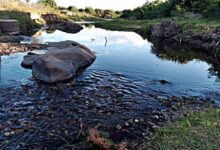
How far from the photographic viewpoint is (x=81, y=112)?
10.7m

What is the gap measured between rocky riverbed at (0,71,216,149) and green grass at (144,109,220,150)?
0.49 meters

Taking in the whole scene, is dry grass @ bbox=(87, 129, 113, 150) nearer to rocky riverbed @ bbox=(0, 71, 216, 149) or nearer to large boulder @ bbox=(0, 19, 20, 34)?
rocky riverbed @ bbox=(0, 71, 216, 149)

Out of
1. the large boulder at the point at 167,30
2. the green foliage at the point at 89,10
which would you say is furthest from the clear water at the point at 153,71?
the green foliage at the point at 89,10

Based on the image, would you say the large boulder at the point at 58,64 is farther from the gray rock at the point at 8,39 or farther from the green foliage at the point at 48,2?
the green foliage at the point at 48,2

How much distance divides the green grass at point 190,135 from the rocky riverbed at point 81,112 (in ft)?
1.59

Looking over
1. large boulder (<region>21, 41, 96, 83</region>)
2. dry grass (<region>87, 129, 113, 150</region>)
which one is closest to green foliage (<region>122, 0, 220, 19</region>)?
A: large boulder (<region>21, 41, 96, 83</region>)

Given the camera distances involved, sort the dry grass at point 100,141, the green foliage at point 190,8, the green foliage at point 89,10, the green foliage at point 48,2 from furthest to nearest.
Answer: the green foliage at point 89,10
the green foliage at point 48,2
the green foliage at point 190,8
the dry grass at point 100,141

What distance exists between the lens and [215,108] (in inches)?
447

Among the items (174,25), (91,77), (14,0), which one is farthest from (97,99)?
(14,0)

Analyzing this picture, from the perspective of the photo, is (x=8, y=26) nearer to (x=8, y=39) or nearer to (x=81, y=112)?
(x=8, y=39)

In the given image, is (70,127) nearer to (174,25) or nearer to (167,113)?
(167,113)

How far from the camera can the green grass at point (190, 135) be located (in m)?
7.98

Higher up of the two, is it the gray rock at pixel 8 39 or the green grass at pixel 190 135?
the green grass at pixel 190 135

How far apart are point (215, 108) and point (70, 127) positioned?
5.66 metres
